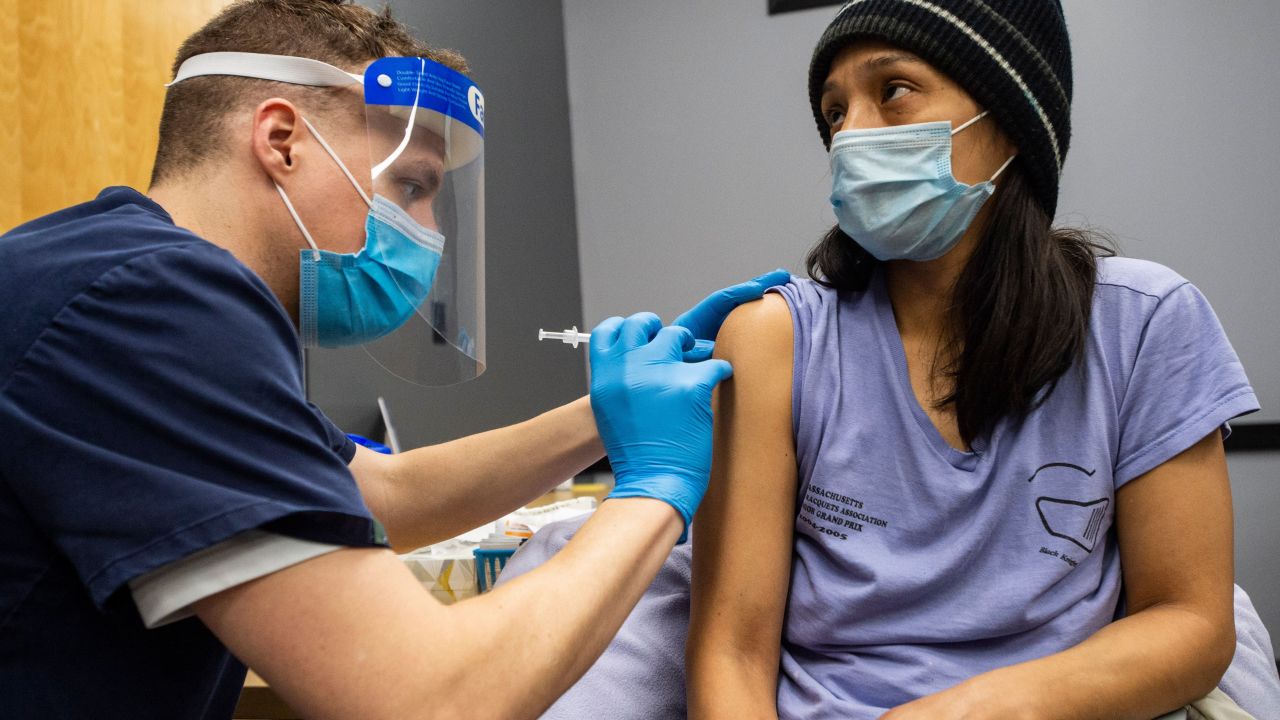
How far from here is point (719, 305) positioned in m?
1.47

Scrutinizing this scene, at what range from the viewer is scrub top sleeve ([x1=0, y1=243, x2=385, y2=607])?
777mm

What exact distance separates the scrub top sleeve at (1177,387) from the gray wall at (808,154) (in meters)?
2.62

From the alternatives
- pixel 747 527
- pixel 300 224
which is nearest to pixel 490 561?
pixel 747 527

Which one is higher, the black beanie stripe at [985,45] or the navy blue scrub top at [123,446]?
the black beanie stripe at [985,45]

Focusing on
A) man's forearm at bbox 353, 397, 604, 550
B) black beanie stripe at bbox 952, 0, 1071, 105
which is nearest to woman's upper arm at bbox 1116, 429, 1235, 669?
black beanie stripe at bbox 952, 0, 1071, 105

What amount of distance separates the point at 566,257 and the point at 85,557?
3.31m

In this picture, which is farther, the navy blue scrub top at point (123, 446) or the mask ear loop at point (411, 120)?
the mask ear loop at point (411, 120)

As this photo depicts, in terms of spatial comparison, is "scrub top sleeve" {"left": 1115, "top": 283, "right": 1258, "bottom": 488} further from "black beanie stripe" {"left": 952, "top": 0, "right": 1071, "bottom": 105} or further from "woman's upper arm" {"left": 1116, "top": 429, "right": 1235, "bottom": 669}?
"black beanie stripe" {"left": 952, "top": 0, "right": 1071, "bottom": 105}

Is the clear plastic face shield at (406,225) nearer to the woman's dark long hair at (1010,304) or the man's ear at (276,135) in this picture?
the man's ear at (276,135)

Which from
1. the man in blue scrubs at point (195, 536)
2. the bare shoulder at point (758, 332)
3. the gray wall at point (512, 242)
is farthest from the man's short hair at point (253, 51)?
the gray wall at point (512, 242)

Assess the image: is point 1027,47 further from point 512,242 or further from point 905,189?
point 512,242

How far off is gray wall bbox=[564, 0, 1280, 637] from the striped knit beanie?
2497mm

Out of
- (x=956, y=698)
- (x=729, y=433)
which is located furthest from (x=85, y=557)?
(x=956, y=698)

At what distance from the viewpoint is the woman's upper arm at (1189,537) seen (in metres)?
1.14
